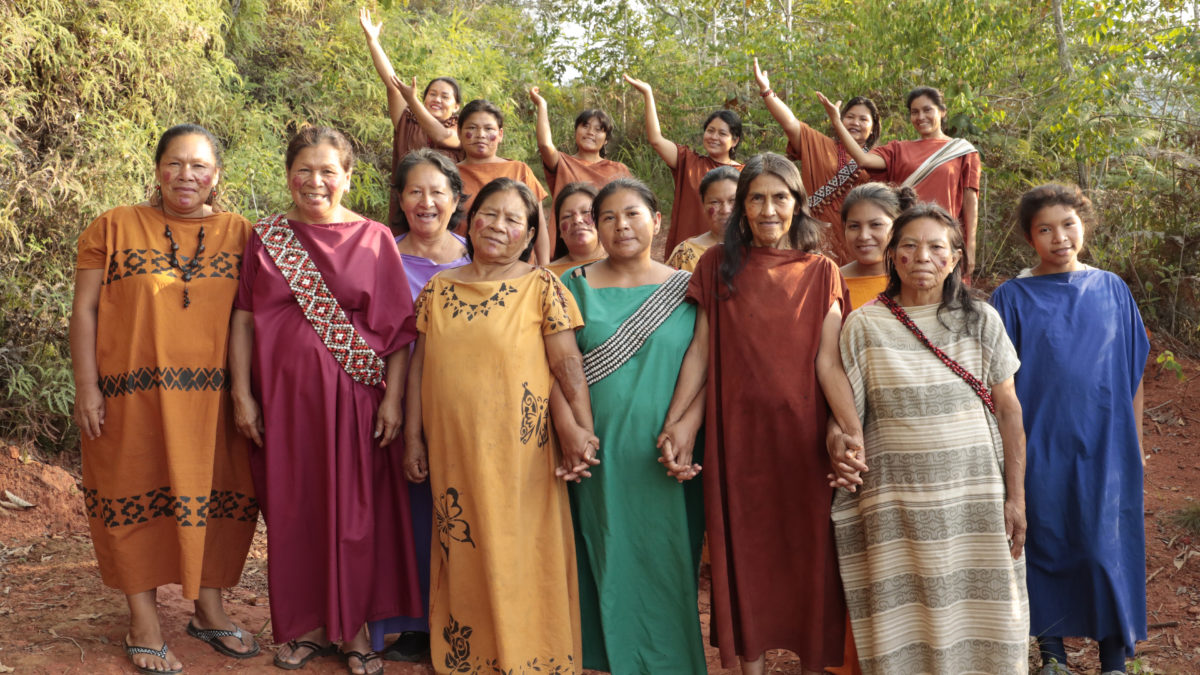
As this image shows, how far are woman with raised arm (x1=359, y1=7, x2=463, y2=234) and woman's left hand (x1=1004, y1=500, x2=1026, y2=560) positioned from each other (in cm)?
349

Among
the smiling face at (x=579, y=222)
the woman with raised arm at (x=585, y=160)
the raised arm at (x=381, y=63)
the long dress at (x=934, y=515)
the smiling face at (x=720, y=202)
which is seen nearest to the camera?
the long dress at (x=934, y=515)

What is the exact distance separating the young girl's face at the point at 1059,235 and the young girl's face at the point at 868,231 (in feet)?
1.74

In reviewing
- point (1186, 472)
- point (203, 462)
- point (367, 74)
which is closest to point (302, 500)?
point (203, 462)

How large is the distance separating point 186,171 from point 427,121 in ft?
7.04

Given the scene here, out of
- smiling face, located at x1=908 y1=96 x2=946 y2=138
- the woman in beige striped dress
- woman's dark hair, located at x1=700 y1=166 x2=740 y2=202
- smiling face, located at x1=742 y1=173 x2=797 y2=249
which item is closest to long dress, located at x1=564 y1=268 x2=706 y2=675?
smiling face, located at x1=742 y1=173 x2=797 y2=249

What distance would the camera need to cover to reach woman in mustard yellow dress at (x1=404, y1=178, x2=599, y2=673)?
2.85 m

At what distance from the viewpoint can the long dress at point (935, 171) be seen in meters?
5.27

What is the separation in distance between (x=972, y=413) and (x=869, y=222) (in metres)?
1.00

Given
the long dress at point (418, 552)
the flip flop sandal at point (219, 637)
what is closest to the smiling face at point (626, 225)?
the long dress at point (418, 552)

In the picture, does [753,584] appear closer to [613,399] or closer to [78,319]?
[613,399]

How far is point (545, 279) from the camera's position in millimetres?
3000

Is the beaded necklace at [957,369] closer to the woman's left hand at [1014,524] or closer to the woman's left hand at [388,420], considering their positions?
the woman's left hand at [1014,524]

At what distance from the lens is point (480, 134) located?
4914 millimetres

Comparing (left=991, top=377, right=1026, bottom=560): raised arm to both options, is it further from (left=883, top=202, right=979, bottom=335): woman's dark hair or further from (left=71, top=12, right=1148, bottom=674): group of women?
(left=883, top=202, right=979, bottom=335): woman's dark hair
